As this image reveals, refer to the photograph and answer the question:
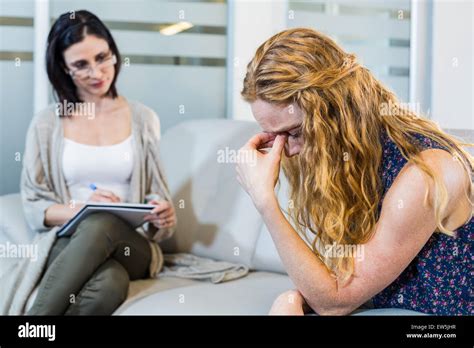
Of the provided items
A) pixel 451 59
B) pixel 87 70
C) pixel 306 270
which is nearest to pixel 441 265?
pixel 306 270

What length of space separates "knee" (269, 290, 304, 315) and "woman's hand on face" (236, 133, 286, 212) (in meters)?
0.18

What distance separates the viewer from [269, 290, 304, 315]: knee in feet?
4.54

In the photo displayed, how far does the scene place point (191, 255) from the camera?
7.76ft

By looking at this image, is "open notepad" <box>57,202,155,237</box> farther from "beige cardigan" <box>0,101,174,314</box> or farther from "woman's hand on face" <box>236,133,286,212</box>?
"woman's hand on face" <box>236,133,286,212</box>

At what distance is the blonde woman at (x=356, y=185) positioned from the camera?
52.0 inches

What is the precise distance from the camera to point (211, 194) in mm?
2389

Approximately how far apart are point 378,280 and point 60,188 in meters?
1.25

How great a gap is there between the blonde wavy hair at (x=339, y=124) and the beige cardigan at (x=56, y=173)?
946 mm

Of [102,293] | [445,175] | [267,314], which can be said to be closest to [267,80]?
[445,175]

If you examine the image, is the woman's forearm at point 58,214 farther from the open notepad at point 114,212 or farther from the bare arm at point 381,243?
the bare arm at point 381,243

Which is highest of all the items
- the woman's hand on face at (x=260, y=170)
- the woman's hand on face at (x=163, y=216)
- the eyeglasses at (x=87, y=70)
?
the eyeglasses at (x=87, y=70)

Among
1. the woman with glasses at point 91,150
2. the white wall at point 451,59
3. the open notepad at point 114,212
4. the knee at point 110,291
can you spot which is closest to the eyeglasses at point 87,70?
the woman with glasses at point 91,150

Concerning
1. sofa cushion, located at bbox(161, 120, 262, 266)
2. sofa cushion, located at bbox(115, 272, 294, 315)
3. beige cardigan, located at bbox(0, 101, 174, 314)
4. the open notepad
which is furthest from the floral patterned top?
beige cardigan, located at bbox(0, 101, 174, 314)
